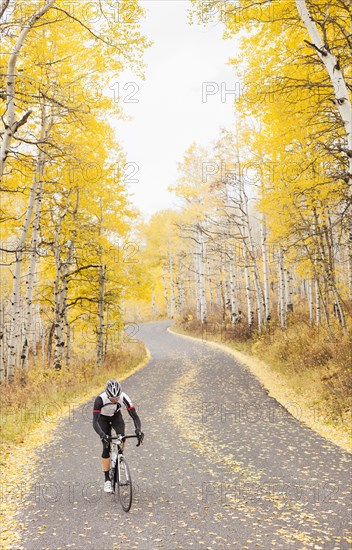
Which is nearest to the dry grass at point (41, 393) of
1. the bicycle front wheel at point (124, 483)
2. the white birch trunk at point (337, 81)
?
the bicycle front wheel at point (124, 483)

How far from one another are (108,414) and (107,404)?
0.81 ft

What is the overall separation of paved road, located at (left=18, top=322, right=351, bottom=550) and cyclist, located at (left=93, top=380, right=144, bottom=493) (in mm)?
583

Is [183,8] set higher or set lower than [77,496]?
higher

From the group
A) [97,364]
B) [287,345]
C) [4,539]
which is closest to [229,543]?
[4,539]

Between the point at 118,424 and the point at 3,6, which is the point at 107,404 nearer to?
the point at 118,424

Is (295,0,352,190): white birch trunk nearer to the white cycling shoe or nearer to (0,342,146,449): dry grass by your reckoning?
the white cycling shoe

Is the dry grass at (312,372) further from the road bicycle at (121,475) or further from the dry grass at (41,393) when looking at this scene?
the dry grass at (41,393)

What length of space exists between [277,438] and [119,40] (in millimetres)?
9448

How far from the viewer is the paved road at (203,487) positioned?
527 centimetres

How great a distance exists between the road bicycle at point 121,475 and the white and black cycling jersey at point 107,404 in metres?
0.43

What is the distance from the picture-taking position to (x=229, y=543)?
5074 mm

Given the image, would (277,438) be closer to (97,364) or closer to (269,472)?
(269,472)

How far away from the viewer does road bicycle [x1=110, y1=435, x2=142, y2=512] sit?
6.05 m

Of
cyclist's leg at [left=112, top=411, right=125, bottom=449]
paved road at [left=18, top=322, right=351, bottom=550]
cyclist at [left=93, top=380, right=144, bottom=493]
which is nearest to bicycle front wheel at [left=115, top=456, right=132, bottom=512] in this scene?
paved road at [left=18, top=322, right=351, bottom=550]
